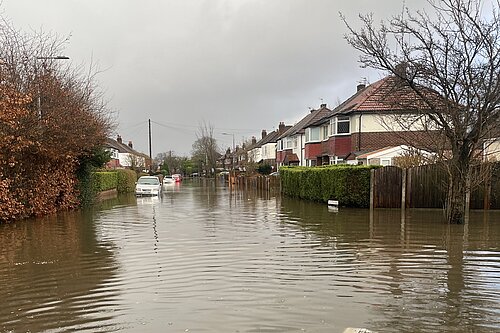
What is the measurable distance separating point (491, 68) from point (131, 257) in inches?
434

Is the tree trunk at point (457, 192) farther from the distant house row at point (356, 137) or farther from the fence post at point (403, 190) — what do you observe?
the distant house row at point (356, 137)

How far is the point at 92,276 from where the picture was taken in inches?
324

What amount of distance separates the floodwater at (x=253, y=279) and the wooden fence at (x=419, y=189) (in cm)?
488

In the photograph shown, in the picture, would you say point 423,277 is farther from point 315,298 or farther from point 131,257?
point 131,257

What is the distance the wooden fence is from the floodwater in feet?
16.0

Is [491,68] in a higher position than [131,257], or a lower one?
higher

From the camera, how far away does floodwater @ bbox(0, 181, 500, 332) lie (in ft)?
18.7

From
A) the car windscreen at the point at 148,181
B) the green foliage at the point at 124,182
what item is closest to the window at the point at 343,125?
the car windscreen at the point at 148,181

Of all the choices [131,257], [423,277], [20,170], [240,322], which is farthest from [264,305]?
[20,170]

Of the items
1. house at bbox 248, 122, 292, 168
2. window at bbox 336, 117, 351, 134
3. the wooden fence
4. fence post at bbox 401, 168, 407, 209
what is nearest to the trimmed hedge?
window at bbox 336, 117, 351, 134

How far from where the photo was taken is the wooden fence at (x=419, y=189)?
18791 mm

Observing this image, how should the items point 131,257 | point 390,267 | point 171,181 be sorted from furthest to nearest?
point 171,181
point 131,257
point 390,267

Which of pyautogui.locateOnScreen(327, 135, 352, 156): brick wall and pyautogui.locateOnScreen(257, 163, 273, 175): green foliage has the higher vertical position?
pyautogui.locateOnScreen(327, 135, 352, 156): brick wall

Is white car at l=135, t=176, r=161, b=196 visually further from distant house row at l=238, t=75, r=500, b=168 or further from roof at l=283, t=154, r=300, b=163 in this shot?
roof at l=283, t=154, r=300, b=163
